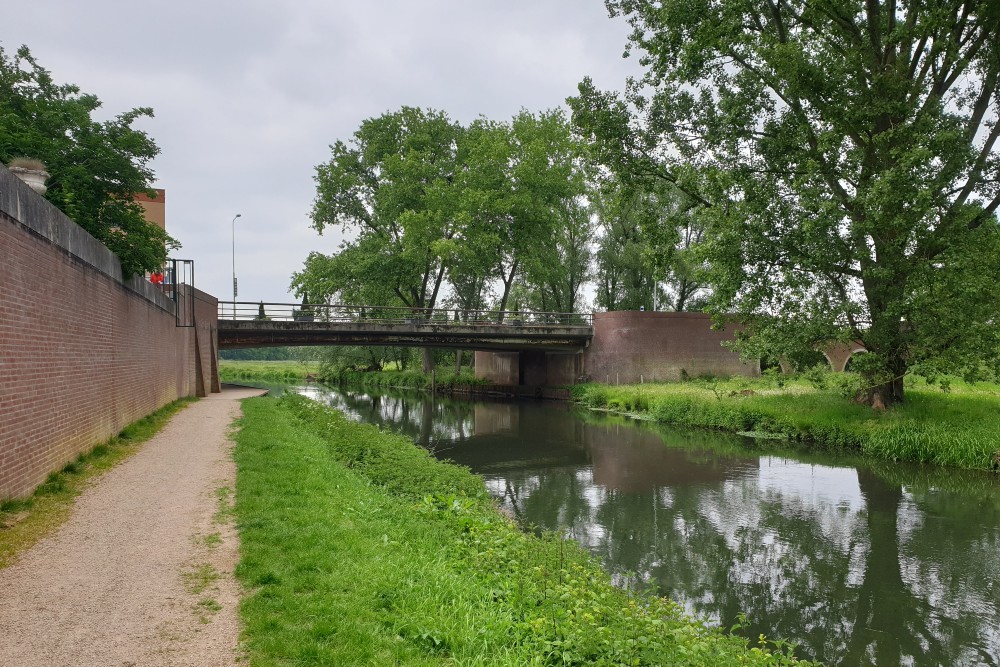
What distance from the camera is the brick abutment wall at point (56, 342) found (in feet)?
22.9

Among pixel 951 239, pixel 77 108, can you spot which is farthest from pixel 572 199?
pixel 77 108

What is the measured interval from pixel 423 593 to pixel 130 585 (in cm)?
225

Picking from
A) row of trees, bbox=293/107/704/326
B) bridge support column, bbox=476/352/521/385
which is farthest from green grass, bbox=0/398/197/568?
bridge support column, bbox=476/352/521/385

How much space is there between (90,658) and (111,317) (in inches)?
379

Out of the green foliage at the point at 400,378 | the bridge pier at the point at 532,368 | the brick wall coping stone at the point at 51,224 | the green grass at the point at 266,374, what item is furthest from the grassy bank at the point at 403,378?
the brick wall coping stone at the point at 51,224

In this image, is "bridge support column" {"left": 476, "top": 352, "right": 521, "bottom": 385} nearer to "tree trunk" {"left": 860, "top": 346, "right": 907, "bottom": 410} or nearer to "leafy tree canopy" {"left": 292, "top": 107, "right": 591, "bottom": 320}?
"leafy tree canopy" {"left": 292, "top": 107, "right": 591, "bottom": 320}

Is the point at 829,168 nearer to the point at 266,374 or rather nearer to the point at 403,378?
the point at 403,378

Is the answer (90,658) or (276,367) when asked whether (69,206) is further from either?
(276,367)

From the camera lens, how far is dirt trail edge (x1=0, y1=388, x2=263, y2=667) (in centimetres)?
409

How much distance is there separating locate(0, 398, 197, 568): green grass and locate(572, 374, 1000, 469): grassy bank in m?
15.3

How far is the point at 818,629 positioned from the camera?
676 centimetres

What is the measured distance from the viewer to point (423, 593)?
5.15 m

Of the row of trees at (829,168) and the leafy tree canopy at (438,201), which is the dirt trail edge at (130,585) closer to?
the row of trees at (829,168)

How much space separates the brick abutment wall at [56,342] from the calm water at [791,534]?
673 cm
